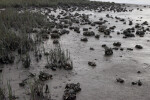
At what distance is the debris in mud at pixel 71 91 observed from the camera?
738 centimetres

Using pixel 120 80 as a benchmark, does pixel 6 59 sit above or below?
above

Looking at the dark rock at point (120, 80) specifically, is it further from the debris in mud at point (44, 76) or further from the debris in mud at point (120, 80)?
the debris in mud at point (44, 76)

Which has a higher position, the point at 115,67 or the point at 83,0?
the point at 83,0

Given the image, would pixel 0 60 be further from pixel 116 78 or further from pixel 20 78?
pixel 116 78

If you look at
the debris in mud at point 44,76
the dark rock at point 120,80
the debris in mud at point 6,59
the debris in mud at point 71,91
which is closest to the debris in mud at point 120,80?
the dark rock at point 120,80

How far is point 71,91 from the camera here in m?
7.62

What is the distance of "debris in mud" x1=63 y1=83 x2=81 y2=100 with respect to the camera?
7379mm

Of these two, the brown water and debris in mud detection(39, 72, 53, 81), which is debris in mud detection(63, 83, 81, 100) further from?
debris in mud detection(39, 72, 53, 81)

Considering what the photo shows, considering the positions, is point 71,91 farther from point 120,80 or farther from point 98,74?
point 98,74

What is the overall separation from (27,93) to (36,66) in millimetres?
2689

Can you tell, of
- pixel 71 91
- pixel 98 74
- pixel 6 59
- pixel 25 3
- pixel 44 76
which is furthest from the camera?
pixel 25 3

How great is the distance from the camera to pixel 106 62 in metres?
11.1

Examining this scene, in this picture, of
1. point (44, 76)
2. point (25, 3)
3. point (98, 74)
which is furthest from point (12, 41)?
point (25, 3)

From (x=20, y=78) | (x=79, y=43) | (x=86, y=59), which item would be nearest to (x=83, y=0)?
(x=79, y=43)
